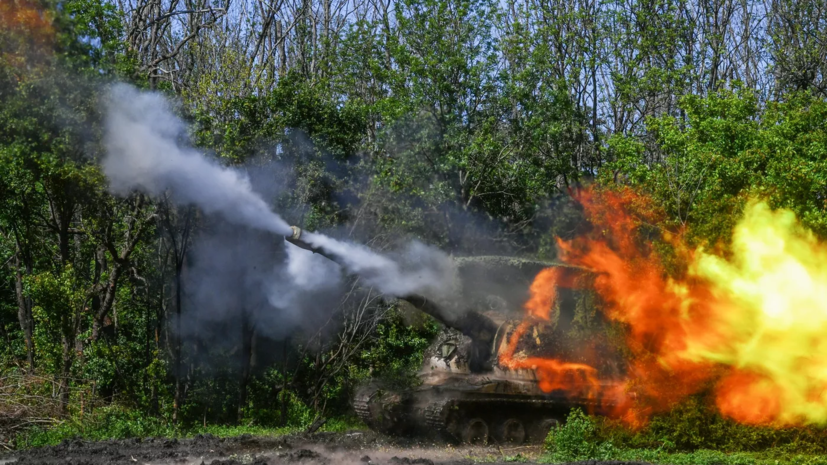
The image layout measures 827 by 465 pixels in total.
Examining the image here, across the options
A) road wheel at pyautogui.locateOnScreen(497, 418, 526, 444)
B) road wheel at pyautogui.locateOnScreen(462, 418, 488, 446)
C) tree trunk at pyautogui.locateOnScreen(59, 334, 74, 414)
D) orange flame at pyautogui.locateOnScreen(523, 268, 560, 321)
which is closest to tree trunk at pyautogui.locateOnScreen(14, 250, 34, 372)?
tree trunk at pyautogui.locateOnScreen(59, 334, 74, 414)

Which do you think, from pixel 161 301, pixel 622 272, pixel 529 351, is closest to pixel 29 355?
pixel 161 301

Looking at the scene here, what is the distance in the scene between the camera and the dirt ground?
14.3 m

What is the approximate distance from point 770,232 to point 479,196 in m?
14.6

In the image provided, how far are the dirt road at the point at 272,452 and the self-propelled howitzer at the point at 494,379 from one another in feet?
1.88

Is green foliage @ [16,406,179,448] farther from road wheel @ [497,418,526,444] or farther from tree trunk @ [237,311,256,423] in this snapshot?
road wheel @ [497,418,526,444]

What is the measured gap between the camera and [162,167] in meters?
19.2

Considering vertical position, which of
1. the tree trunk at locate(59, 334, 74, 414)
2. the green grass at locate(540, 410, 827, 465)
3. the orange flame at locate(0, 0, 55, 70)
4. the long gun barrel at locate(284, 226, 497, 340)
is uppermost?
the orange flame at locate(0, 0, 55, 70)

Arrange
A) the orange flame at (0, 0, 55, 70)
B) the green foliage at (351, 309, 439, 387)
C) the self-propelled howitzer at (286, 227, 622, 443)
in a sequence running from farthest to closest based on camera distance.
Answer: the green foliage at (351, 309, 439, 387) → the orange flame at (0, 0, 55, 70) → the self-propelled howitzer at (286, 227, 622, 443)

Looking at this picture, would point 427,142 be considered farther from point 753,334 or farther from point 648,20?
point 753,334

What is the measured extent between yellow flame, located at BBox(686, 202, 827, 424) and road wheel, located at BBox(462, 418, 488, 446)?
177 inches

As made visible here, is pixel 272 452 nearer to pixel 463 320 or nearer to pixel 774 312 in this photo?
pixel 463 320

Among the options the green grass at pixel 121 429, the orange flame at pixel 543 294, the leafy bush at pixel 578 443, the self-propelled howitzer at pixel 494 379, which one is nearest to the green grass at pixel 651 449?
the leafy bush at pixel 578 443

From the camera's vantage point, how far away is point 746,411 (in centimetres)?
1566

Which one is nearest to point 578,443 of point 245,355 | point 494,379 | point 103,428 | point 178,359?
point 494,379
